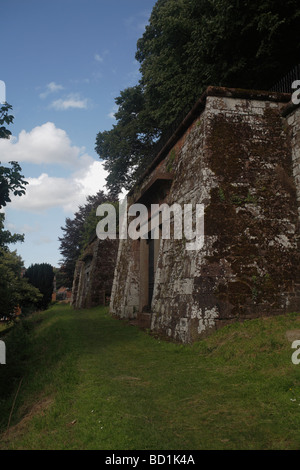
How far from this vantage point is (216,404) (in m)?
3.45

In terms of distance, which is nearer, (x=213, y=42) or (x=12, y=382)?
(x=12, y=382)

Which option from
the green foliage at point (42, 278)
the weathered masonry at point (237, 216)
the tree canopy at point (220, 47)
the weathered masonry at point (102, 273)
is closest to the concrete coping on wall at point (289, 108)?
the weathered masonry at point (237, 216)

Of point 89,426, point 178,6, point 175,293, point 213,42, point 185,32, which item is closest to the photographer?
point 89,426

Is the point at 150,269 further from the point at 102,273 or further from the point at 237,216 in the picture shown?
the point at 102,273

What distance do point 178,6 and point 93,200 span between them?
85.9 feet

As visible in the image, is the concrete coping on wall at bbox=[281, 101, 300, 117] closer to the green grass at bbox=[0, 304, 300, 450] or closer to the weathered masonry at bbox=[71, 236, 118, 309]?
the green grass at bbox=[0, 304, 300, 450]

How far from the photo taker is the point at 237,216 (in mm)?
6492

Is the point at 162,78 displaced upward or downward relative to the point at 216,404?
Answer: upward

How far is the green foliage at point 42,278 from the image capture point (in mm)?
26336

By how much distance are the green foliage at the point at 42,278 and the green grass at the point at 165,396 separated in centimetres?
2052

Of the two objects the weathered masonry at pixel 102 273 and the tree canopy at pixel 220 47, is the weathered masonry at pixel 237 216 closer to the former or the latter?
the tree canopy at pixel 220 47

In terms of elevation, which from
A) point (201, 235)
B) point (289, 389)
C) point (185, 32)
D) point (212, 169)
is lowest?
point (289, 389)


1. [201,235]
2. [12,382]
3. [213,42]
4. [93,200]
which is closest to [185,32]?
[213,42]
